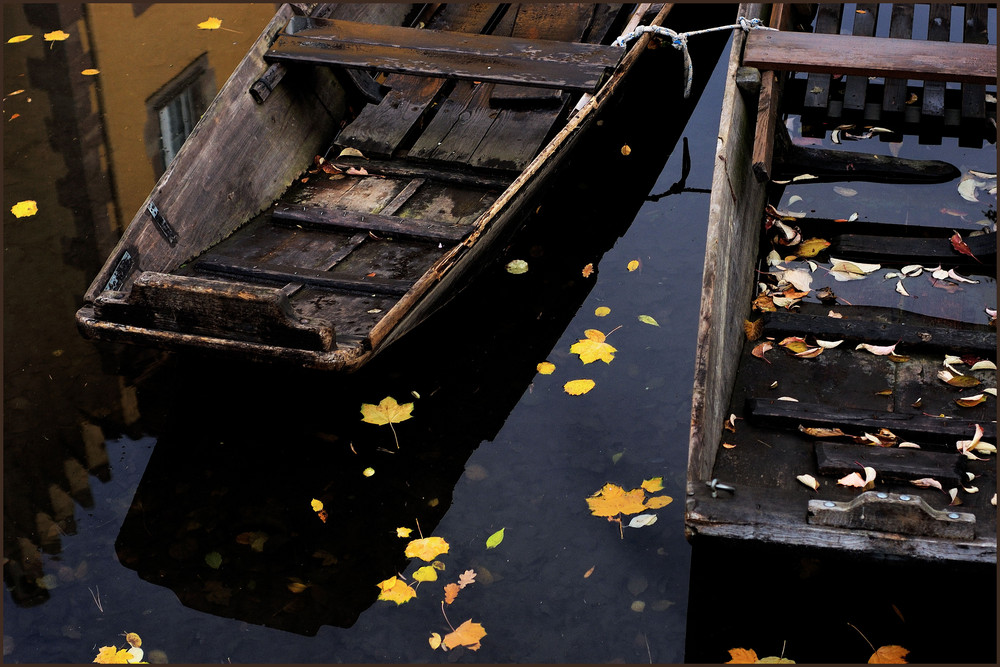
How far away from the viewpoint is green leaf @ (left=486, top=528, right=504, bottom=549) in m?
3.39

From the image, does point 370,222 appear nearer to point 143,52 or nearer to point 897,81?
point 897,81

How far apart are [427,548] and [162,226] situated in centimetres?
175

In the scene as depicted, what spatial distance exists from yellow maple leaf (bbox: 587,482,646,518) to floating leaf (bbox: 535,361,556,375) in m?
0.74

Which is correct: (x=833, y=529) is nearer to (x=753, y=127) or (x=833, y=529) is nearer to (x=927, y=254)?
(x=927, y=254)

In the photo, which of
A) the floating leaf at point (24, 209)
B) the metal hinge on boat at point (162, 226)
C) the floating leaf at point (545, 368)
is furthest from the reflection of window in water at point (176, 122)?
the floating leaf at point (545, 368)

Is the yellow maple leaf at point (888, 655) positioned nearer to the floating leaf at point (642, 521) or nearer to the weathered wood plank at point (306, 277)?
the floating leaf at point (642, 521)

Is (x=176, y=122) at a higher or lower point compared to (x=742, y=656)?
higher

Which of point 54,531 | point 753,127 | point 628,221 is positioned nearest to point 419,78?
point 628,221

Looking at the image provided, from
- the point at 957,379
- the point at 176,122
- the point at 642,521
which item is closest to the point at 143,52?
the point at 176,122

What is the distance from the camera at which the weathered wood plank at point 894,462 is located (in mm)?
2990

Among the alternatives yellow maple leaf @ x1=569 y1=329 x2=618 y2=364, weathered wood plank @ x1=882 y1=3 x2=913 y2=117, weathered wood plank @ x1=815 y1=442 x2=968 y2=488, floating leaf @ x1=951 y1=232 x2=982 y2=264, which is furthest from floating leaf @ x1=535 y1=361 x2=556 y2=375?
weathered wood plank @ x1=882 y1=3 x2=913 y2=117

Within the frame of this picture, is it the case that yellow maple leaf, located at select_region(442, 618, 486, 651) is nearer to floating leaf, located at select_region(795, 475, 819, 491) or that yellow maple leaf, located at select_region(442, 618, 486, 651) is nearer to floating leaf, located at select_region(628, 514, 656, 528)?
floating leaf, located at select_region(628, 514, 656, 528)

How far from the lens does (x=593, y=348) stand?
4211mm

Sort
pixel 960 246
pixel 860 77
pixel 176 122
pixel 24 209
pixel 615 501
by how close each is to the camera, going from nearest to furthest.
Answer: pixel 615 501, pixel 960 246, pixel 860 77, pixel 24 209, pixel 176 122
